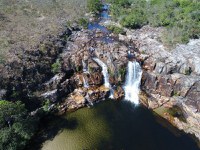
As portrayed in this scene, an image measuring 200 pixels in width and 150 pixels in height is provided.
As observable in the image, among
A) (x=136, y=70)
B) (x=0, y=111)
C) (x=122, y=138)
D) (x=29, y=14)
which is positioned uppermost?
(x=29, y=14)

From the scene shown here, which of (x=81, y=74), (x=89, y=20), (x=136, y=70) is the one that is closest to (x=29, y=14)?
(x=89, y=20)

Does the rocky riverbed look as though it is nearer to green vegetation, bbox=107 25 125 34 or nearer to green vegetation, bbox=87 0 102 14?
green vegetation, bbox=107 25 125 34

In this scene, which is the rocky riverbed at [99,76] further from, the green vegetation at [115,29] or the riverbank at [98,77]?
the green vegetation at [115,29]

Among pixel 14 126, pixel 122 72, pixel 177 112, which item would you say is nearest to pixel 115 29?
pixel 122 72

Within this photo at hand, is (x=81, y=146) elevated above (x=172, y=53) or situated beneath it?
situated beneath

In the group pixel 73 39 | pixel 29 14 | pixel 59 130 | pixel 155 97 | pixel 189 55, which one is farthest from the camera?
pixel 29 14

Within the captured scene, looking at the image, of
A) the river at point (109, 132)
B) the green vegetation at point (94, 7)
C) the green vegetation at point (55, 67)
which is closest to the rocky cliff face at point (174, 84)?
the river at point (109, 132)

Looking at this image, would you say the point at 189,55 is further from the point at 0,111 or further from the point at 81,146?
the point at 0,111
